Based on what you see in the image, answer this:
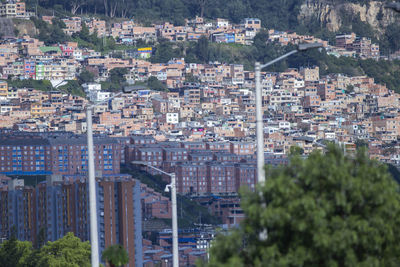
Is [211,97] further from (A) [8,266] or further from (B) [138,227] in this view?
(A) [8,266]

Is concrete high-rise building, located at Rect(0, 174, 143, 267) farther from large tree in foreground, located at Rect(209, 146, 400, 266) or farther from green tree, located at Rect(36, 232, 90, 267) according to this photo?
large tree in foreground, located at Rect(209, 146, 400, 266)

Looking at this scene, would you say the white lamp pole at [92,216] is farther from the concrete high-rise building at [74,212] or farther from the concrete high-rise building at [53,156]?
the concrete high-rise building at [53,156]

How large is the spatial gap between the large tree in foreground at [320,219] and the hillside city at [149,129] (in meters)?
66.8

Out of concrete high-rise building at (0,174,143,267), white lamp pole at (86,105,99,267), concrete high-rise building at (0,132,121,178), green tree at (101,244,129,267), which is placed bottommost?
concrete high-rise building at (0,174,143,267)

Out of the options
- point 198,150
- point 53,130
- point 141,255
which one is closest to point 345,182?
point 141,255

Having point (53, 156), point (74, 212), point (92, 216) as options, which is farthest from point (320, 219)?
point (53, 156)

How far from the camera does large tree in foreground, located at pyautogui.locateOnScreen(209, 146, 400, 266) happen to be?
15.4 m

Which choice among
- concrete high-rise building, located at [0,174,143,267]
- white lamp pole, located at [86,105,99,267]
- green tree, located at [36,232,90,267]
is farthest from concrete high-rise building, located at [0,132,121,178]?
white lamp pole, located at [86,105,99,267]

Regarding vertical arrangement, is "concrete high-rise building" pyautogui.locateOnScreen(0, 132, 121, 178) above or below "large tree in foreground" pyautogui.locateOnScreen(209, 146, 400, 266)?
below

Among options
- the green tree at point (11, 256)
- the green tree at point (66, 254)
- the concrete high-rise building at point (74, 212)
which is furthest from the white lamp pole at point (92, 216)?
the concrete high-rise building at point (74, 212)

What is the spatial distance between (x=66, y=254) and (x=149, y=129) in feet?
319

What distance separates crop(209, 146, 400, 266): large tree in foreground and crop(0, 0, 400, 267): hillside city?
2632 inches

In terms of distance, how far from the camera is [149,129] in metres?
157

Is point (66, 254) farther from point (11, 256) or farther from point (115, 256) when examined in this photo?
point (115, 256)
